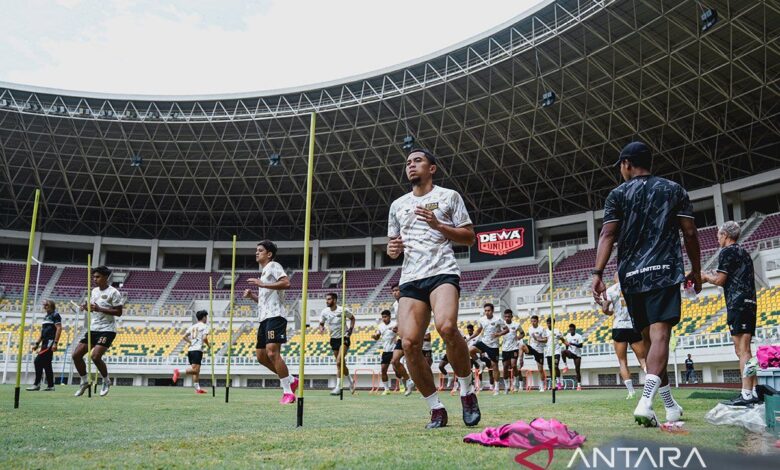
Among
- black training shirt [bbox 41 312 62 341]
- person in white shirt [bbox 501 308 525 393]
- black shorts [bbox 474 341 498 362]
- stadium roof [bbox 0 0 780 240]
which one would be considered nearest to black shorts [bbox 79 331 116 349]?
black training shirt [bbox 41 312 62 341]

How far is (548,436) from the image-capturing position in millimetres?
2512

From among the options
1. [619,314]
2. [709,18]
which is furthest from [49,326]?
[709,18]

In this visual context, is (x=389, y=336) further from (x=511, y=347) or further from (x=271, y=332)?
(x=271, y=332)

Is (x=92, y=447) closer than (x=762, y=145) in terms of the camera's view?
Yes

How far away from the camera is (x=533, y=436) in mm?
2664

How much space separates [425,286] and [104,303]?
303 inches

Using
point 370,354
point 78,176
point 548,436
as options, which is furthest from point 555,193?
point 548,436

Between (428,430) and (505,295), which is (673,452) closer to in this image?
(428,430)

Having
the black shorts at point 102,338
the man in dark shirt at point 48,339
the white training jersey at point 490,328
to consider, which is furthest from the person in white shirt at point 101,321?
the white training jersey at point 490,328

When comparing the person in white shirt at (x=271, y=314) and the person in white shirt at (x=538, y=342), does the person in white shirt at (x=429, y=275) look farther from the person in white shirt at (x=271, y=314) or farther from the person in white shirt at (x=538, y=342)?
the person in white shirt at (x=538, y=342)

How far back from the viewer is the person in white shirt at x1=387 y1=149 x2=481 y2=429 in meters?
4.59

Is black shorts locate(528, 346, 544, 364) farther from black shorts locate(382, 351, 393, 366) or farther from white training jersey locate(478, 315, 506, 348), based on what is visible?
black shorts locate(382, 351, 393, 366)

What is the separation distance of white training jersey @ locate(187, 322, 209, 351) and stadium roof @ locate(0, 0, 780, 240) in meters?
16.2

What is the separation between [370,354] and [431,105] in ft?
42.1
